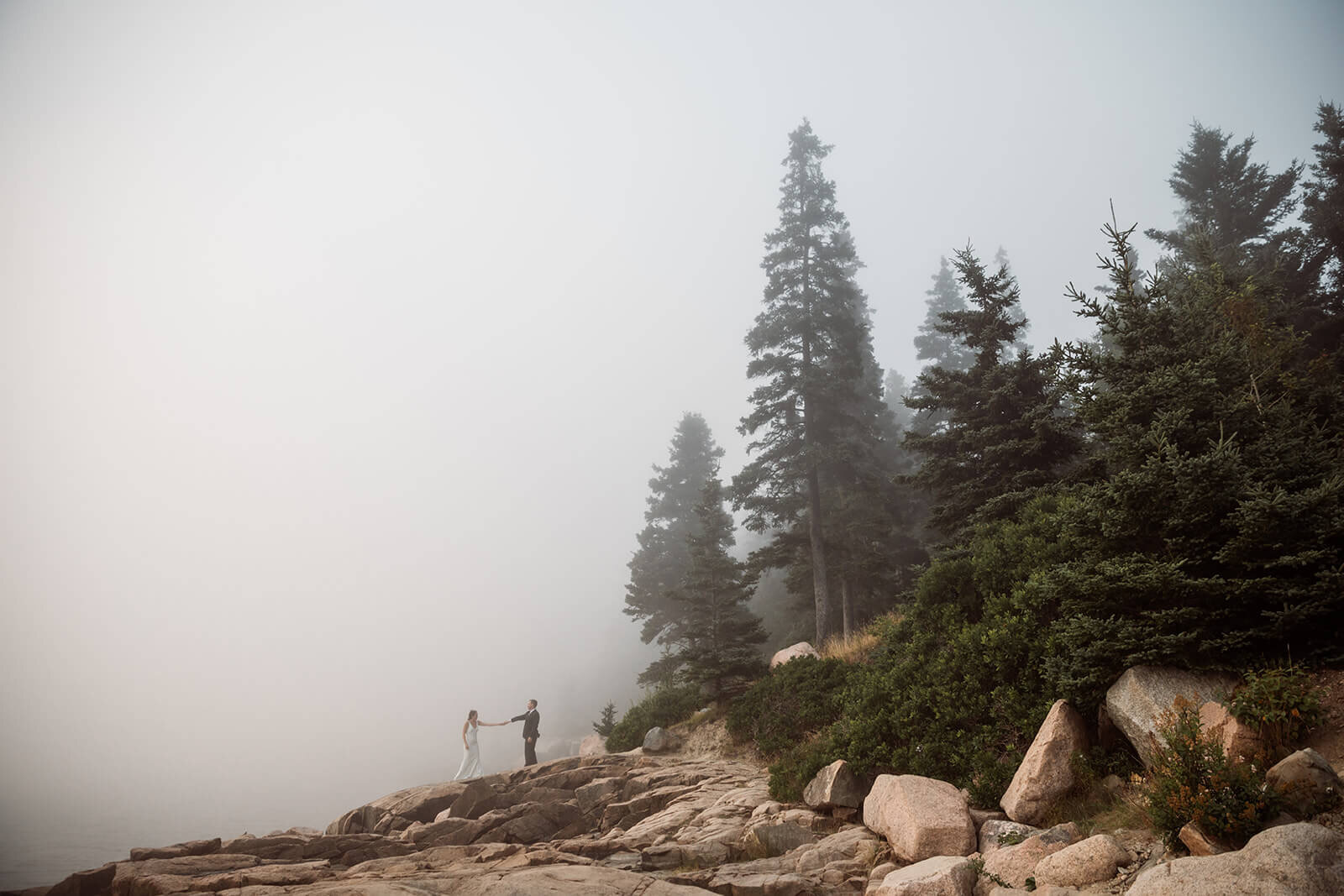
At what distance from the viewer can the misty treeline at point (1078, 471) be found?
6442 mm

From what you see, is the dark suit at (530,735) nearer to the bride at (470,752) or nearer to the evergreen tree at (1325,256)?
the bride at (470,752)

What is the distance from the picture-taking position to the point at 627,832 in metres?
10.3

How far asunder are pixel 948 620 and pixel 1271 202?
84.0 ft

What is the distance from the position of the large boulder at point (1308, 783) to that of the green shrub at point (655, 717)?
15575 millimetres

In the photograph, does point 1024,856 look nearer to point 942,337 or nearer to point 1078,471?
point 1078,471

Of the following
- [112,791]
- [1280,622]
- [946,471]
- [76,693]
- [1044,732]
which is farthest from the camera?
[76,693]

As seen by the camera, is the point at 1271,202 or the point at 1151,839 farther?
the point at 1271,202

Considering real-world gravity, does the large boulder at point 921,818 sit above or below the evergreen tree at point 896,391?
below

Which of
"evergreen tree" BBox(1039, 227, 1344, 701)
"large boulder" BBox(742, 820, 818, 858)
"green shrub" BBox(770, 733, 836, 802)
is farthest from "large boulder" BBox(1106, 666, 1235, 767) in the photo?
"green shrub" BBox(770, 733, 836, 802)

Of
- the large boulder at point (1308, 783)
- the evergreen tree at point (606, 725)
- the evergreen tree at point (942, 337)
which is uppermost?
the evergreen tree at point (942, 337)

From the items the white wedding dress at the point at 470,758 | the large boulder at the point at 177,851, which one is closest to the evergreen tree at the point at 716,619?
the white wedding dress at the point at 470,758

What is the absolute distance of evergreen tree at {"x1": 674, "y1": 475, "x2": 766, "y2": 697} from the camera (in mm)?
17984

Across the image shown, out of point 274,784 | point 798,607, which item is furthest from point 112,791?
point 798,607

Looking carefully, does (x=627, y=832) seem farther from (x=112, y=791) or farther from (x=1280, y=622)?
(x=112, y=791)
